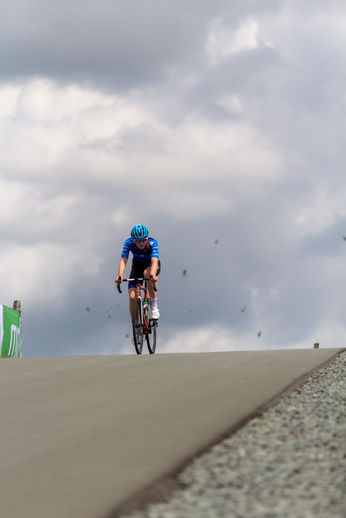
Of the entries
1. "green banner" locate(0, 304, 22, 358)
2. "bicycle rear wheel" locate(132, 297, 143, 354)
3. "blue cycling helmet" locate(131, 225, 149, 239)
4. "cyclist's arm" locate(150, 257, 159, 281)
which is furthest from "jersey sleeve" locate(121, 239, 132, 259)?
"green banner" locate(0, 304, 22, 358)

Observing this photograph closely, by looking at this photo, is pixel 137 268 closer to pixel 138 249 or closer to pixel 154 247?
pixel 138 249

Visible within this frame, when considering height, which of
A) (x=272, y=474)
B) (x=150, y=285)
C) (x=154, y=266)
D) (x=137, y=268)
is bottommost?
(x=272, y=474)

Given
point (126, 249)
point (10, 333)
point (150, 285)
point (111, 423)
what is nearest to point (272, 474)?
point (111, 423)

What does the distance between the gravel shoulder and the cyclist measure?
7.19 meters

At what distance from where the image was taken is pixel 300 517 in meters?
2.65

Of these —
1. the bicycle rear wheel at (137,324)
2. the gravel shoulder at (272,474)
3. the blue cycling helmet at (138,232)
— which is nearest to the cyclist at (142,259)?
the blue cycling helmet at (138,232)

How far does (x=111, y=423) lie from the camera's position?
4.41m

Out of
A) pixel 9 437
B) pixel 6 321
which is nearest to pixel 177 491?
pixel 9 437

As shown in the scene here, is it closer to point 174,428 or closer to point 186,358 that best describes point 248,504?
point 174,428

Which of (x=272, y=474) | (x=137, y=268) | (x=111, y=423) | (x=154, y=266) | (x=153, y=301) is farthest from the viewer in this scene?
(x=137, y=268)

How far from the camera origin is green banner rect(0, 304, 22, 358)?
1816 centimetres

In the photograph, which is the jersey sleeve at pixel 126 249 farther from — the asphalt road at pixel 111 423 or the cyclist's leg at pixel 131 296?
the asphalt road at pixel 111 423

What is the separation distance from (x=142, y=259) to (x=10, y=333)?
362 inches

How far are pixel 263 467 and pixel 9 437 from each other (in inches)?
84.7
